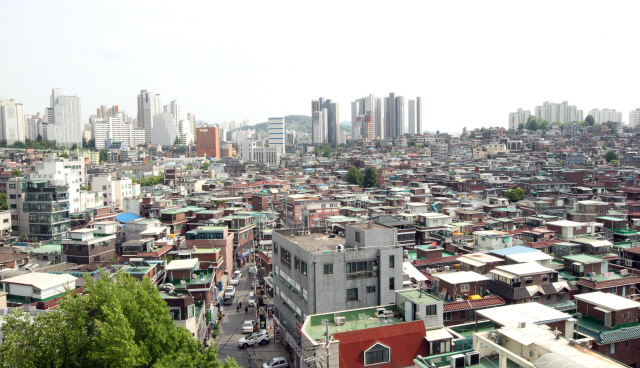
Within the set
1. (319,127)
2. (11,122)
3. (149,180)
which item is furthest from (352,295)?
(319,127)

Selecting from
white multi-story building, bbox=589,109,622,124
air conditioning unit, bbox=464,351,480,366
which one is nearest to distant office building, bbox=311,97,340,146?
white multi-story building, bbox=589,109,622,124

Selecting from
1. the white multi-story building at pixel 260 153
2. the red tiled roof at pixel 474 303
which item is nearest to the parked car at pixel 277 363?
the red tiled roof at pixel 474 303

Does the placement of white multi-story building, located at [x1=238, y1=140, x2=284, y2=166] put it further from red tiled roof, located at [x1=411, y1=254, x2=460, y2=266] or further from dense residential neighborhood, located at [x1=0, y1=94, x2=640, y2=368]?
red tiled roof, located at [x1=411, y1=254, x2=460, y2=266]

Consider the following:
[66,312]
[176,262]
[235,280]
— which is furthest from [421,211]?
[66,312]

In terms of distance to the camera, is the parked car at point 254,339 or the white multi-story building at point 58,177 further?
the white multi-story building at point 58,177

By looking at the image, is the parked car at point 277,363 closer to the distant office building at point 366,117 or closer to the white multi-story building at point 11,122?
the white multi-story building at point 11,122

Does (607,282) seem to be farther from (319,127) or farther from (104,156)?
(319,127)
